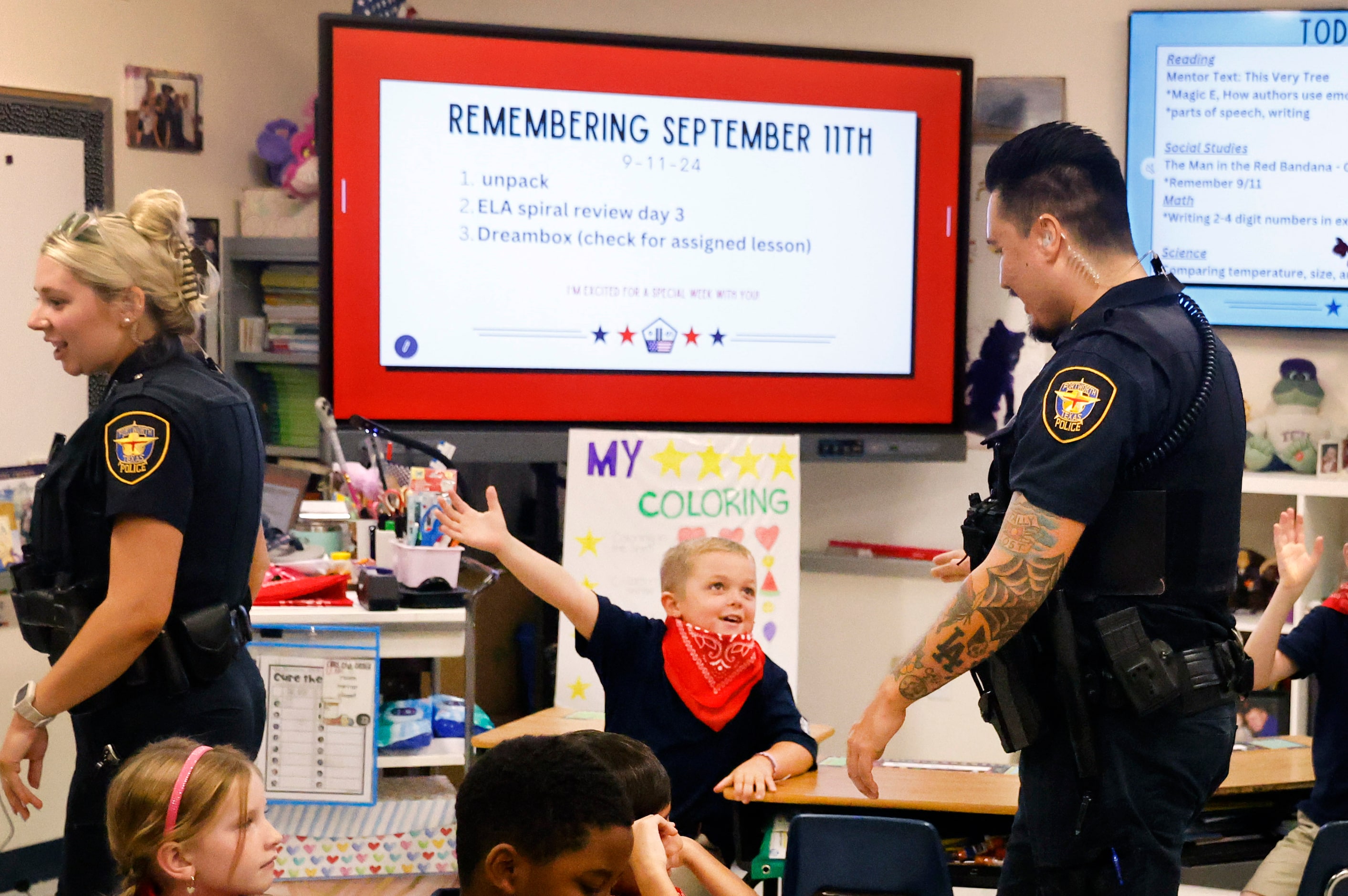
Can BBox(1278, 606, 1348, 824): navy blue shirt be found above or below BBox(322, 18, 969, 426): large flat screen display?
below

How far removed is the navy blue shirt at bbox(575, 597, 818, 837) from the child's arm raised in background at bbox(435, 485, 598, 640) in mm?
39

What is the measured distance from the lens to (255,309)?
4531mm

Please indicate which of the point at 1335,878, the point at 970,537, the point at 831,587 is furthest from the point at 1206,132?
the point at 970,537

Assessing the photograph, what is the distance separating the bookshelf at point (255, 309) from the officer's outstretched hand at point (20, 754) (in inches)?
93.3

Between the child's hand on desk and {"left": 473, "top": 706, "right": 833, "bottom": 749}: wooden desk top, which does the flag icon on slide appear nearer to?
{"left": 473, "top": 706, "right": 833, "bottom": 749}: wooden desk top

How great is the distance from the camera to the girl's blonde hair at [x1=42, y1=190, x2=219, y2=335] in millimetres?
1868

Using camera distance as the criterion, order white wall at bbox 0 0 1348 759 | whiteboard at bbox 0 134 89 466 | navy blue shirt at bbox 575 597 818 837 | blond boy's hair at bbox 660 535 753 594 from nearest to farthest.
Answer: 1. navy blue shirt at bbox 575 597 818 837
2. blond boy's hair at bbox 660 535 753 594
3. whiteboard at bbox 0 134 89 466
4. white wall at bbox 0 0 1348 759

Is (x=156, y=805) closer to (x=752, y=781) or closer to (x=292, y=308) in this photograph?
(x=752, y=781)

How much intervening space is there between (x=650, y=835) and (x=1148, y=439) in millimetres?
804

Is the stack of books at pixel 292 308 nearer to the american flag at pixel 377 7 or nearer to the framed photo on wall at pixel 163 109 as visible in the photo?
the framed photo on wall at pixel 163 109

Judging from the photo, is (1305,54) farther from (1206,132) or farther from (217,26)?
(217,26)

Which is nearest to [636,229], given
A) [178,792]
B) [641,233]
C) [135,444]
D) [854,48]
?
[641,233]

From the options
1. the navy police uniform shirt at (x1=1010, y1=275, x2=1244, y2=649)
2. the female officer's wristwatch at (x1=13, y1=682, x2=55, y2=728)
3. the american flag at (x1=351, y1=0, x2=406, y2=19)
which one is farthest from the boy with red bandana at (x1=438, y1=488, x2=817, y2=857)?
the american flag at (x1=351, y1=0, x2=406, y2=19)

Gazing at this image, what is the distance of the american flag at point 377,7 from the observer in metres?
4.12
